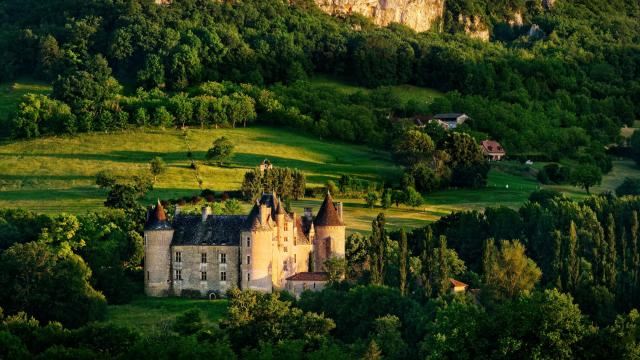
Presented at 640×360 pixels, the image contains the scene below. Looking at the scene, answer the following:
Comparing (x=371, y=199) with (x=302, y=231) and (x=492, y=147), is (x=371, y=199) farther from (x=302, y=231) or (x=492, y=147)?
(x=492, y=147)

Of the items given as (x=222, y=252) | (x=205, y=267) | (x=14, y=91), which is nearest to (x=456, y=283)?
(x=222, y=252)

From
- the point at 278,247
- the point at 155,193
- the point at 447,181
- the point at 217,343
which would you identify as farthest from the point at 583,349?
the point at 447,181

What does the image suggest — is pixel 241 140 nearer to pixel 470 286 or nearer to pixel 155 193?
pixel 155 193

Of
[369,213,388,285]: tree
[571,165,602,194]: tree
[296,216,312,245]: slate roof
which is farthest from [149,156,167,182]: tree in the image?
[571,165,602,194]: tree

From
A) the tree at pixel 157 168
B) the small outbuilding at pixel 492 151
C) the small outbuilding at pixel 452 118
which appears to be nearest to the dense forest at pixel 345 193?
the small outbuilding at pixel 452 118

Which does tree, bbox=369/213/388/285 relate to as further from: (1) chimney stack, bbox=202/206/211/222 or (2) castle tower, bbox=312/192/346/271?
(1) chimney stack, bbox=202/206/211/222

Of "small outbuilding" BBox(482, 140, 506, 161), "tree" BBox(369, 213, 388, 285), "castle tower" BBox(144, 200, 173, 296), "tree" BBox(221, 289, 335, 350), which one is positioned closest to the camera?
"tree" BBox(221, 289, 335, 350)
